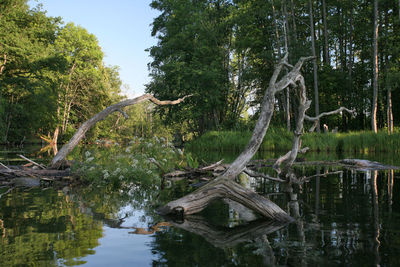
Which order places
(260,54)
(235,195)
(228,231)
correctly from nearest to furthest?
1. (228,231)
2. (235,195)
3. (260,54)

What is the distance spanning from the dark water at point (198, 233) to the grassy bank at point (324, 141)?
51.2ft

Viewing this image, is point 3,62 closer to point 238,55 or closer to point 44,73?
point 44,73

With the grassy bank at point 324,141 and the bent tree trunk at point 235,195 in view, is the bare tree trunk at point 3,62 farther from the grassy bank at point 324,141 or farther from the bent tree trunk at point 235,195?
the bent tree trunk at point 235,195

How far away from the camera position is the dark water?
3.78 metres

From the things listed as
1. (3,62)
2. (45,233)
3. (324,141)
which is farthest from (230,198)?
(3,62)

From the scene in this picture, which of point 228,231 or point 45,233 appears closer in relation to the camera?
point 45,233

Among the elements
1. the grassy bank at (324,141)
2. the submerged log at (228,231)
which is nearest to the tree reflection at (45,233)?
the submerged log at (228,231)

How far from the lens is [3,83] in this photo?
32.8 metres

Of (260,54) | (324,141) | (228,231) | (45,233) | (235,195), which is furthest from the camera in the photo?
(260,54)

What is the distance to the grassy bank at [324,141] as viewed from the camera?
22.0 metres

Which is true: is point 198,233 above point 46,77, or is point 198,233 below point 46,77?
below

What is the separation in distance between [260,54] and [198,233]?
93.4 feet

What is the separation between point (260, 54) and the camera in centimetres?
3141

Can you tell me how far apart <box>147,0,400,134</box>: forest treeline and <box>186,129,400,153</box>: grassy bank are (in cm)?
670
